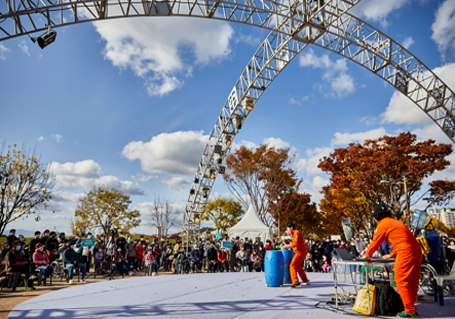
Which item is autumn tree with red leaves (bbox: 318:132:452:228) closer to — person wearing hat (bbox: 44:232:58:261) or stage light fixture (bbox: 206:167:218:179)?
stage light fixture (bbox: 206:167:218:179)

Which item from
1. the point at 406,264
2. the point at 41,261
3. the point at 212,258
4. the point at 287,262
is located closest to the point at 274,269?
the point at 287,262

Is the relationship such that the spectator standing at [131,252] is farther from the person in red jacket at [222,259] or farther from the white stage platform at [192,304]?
the white stage platform at [192,304]

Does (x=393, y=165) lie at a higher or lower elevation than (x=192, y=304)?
higher

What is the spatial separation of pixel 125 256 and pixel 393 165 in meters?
16.0

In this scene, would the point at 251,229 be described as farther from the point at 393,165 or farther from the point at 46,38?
the point at 46,38

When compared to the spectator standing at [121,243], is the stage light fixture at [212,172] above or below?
above

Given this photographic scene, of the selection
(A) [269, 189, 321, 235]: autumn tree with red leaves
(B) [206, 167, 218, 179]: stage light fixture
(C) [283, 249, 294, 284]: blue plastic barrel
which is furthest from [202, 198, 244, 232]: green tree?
(C) [283, 249, 294, 284]: blue plastic barrel

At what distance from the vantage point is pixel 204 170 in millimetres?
20219

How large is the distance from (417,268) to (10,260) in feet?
34.7

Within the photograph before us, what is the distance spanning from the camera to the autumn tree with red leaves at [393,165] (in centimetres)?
1822

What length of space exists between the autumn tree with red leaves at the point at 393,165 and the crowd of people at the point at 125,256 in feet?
15.0

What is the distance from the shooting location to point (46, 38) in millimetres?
8461

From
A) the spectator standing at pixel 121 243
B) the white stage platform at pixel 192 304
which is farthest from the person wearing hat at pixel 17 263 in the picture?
the spectator standing at pixel 121 243

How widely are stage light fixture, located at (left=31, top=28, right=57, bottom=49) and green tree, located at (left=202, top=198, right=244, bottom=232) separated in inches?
1176
